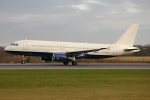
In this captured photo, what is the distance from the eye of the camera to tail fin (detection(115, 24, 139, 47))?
4816 cm

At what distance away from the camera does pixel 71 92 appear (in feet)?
44.2

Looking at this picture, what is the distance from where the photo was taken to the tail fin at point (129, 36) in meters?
48.2

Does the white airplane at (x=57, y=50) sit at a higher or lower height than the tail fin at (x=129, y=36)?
lower

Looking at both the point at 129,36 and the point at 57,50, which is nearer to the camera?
the point at 57,50

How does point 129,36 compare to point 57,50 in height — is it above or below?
above

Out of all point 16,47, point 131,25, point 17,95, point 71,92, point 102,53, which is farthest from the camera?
point 131,25

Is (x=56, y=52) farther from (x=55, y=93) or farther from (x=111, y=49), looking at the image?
(x=55, y=93)

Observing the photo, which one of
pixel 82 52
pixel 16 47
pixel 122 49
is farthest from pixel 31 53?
pixel 122 49

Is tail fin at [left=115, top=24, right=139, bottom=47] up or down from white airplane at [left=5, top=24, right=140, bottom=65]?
up

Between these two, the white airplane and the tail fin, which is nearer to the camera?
the white airplane

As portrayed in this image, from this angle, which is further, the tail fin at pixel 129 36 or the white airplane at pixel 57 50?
the tail fin at pixel 129 36

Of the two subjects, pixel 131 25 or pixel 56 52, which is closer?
pixel 56 52

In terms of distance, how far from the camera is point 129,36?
48438 mm

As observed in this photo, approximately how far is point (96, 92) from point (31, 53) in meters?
28.5
